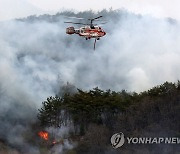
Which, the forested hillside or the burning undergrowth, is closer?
the forested hillside

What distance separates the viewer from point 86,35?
61.2 m

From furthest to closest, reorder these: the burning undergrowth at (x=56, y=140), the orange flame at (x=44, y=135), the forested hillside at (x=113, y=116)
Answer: the orange flame at (x=44, y=135), the burning undergrowth at (x=56, y=140), the forested hillside at (x=113, y=116)

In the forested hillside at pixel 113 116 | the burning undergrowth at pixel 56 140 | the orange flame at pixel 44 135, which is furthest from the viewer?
the orange flame at pixel 44 135

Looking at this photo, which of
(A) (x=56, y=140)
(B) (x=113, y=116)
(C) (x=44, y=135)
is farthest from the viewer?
(C) (x=44, y=135)

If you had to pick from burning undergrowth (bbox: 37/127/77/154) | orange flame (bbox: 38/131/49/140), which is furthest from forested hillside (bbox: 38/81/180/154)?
orange flame (bbox: 38/131/49/140)

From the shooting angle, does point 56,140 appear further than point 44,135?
No

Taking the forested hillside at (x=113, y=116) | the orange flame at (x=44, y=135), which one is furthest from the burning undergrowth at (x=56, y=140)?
the forested hillside at (x=113, y=116)

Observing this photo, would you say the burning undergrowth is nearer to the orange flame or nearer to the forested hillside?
the orange flame

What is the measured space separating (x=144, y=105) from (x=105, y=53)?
102958mm

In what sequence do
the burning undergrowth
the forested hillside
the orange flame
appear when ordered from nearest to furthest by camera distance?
the forested hillside → the burning undergrowth → the orange flame

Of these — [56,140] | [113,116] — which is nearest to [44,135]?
[56,140]

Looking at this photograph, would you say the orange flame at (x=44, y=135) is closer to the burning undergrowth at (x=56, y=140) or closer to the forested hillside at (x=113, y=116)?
the burning undergrowth at (x=56, y=140)

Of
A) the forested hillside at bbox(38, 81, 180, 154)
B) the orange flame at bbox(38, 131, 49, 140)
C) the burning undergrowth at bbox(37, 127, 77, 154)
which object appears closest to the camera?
the forested hillside at bbox(38, 81, 180, 154)

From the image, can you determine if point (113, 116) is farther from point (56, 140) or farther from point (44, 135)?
point (44, 135)
